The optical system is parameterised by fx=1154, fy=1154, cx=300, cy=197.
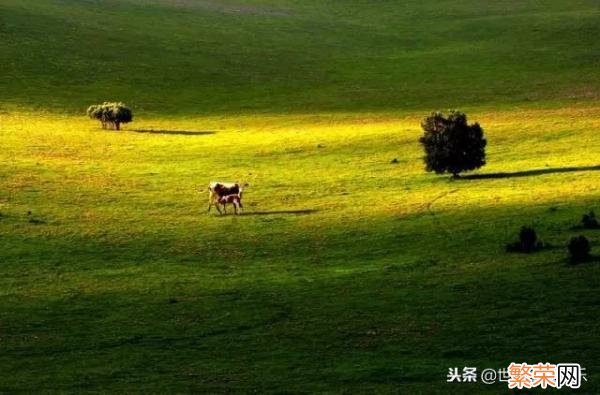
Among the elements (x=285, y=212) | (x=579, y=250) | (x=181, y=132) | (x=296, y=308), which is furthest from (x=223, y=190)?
(x=181, y=132)

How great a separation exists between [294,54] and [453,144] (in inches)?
2155

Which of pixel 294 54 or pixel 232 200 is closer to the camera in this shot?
pixel 232 200

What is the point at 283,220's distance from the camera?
4525cm

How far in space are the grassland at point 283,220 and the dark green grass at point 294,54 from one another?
47 cm

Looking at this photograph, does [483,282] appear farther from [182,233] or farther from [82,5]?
[82,5]

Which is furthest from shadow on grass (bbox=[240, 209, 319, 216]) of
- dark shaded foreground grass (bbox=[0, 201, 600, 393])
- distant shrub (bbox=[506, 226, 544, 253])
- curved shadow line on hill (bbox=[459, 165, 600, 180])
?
distant shrub (bbox=[506, 226, 544, 253])

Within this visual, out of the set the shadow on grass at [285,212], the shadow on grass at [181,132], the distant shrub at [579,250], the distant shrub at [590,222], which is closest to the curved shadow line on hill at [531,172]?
the shadow on grass at [285,212]

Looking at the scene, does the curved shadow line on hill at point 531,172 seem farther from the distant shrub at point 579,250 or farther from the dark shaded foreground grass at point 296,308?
the distant shrub at point 579,250

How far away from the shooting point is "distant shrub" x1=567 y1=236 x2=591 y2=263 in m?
34.7

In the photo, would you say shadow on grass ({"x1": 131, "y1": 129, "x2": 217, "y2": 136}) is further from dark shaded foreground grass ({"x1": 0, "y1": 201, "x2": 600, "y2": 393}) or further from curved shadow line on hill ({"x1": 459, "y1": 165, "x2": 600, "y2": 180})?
dark shaded foreground grass ({"x1": 0, "y1": 201, "x2": 600, "y2": 393})

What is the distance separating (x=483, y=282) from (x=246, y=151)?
32161mm

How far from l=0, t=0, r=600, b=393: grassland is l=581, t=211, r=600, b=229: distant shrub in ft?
1.92

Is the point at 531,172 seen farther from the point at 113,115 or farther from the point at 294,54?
the point at 294,54

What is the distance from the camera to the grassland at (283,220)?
2853cm
